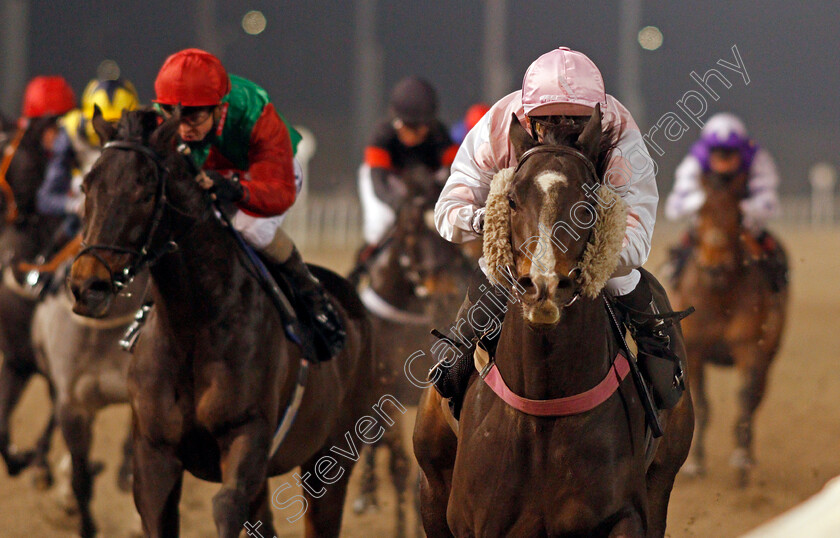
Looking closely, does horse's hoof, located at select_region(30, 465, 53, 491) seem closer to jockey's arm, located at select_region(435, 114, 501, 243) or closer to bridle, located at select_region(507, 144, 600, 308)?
jockey's arm, located at select_region(435, 114, 501, 243)

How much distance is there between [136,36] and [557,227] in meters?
33.5

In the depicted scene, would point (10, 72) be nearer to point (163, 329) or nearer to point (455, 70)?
point (163, 329)

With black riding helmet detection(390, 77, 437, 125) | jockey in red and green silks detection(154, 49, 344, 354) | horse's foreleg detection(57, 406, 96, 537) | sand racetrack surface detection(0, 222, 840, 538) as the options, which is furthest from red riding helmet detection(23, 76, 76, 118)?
jockey in red and green silks detection(154, 49, 344, 354)

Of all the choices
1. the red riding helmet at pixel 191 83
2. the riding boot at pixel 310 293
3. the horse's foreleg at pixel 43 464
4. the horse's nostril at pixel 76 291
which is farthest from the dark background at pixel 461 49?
the horse's nostril at pixel 76 291

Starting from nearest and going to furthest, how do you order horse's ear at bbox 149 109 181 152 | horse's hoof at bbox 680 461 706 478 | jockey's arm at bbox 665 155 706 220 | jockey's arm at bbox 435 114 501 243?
jockey's arm at bbox 435 114 501 243
horse's ear at bbox 149 109 181 152
horse's hoof at bbox 680 461 706 478
jockey's arm at bbox 665 155 706 220

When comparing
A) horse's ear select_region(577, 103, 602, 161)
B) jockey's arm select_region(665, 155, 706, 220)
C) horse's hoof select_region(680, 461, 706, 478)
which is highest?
horse's ear select_region(577, 103, 602, 161)

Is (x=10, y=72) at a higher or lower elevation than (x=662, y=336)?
lower

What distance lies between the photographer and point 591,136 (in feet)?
9.64

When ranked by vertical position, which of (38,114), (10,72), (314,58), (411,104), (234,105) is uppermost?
(234,105)

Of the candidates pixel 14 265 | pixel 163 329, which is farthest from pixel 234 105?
pixel 14 265

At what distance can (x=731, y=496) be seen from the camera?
6867 millimetres

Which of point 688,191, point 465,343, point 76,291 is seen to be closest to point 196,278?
point 76,291

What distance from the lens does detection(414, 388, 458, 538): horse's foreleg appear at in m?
3.58

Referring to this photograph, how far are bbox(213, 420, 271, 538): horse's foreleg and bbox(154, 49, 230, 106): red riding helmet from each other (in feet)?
4.31
